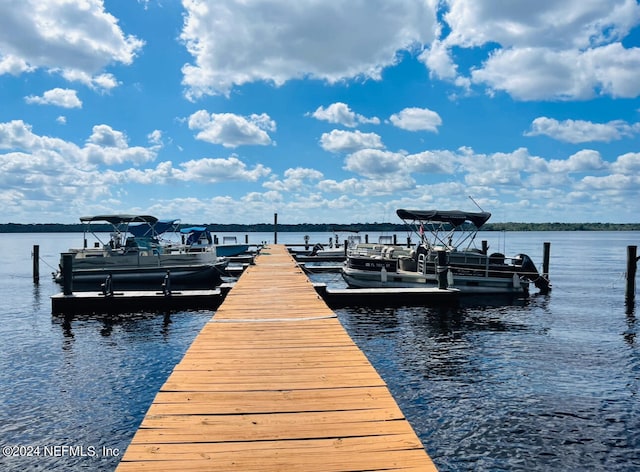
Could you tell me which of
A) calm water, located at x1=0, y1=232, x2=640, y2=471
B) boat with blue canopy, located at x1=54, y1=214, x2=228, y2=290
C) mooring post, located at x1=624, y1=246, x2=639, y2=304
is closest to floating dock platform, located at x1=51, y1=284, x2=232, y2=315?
calm water, located at x1=0, y1=232, x2=640, y2=471

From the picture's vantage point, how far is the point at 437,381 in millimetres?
10273

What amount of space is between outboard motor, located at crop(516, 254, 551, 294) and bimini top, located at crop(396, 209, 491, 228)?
3115 millimetres

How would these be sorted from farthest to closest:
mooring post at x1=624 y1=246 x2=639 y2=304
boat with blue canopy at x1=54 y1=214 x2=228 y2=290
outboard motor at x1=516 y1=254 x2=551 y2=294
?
1. boat with blue canopy at x1=54 y1=214 x2=228 y2=290
2. outboard motor at x1=516 y1=254 x2=551 y2=294
3. mooring post at x1=624 y1=246 x2=639 y2=304

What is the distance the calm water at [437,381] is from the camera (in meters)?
7.41

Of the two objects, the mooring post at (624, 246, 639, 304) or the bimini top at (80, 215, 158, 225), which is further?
the bimini top at (80, 215, 158, 225)

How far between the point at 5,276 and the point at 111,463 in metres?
35.9

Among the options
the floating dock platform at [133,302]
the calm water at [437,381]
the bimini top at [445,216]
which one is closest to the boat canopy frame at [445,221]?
the bimini top at [445,216]

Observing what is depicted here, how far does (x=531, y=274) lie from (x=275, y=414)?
22.3m

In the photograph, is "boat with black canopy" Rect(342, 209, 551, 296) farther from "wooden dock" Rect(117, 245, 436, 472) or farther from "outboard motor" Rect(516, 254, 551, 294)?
"wooden dock" Rect(117, 245, 436, 472)

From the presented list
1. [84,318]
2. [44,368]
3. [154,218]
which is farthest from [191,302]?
[154,218]

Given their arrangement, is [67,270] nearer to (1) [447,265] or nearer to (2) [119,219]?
(2) [119,219]

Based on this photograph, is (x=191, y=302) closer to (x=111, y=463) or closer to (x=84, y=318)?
(x=84, y=318)

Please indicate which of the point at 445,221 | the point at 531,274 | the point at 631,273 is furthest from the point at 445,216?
the point at 631,273

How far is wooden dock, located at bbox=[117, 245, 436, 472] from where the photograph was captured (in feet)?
13.3
